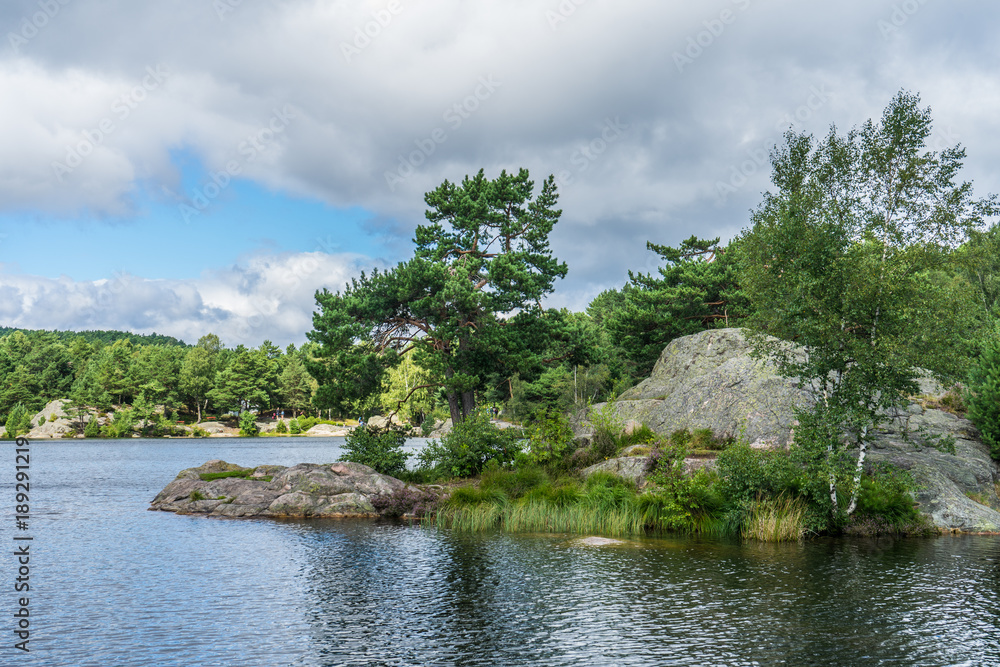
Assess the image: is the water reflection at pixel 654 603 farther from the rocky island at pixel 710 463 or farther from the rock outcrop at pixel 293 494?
the rock outcrop at pixel 293 494

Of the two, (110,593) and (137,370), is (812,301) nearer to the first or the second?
(110,593)

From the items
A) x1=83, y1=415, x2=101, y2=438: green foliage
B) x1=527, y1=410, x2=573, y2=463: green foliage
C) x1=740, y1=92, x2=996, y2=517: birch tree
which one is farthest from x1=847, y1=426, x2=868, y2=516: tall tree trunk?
x1=83, y1=415, x2=101, y2=438: green foliage

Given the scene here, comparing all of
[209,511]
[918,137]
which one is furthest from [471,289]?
[918,137]

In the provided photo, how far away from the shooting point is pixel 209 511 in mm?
28453

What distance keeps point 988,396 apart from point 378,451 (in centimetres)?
2678

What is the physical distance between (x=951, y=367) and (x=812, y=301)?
430 centimetres

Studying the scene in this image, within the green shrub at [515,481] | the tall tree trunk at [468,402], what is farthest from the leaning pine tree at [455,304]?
the green shrub at [515,481]

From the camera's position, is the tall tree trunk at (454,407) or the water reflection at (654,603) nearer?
the water reflection at (654,603)

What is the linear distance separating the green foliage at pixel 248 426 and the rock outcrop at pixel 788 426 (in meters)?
103

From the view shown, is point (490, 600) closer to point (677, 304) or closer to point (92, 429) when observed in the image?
point (677, 304)

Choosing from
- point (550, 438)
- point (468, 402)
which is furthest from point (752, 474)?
point (468, 402)

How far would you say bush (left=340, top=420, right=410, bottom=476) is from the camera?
32.4 meters

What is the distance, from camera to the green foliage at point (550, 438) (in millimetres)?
29859

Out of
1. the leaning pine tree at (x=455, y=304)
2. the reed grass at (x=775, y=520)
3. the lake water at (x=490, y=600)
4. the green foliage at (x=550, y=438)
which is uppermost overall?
the leaning pine tree at (x=455, y=304)
